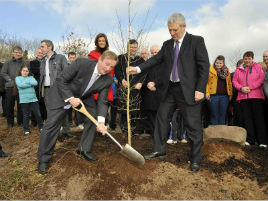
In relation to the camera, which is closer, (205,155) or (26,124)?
(205,155)

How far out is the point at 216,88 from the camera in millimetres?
5387

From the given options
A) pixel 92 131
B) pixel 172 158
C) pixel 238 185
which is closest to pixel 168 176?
pixel 172 158

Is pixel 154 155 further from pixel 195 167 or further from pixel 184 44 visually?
pixel 184 44

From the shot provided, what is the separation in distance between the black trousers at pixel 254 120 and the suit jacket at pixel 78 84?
322 centimetres

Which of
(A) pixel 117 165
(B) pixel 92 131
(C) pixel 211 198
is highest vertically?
(B) pixel 92 131

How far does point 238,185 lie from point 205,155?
89cm

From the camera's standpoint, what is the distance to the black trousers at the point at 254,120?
4.86m

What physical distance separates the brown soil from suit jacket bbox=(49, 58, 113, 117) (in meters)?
0.93

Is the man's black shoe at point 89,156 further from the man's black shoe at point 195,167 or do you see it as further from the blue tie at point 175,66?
the blue tie at point 175,66

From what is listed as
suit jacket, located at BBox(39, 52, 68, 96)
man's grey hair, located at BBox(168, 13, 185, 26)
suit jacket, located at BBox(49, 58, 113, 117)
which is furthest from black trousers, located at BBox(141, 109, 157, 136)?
man's grey hair, located at BBox(168, 13, 185, 26)

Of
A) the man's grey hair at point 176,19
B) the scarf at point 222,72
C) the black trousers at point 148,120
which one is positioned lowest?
the black trousers at point 148,120

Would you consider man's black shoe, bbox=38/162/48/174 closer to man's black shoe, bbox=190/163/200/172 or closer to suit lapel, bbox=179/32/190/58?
man's black shoe, bbox=190/163/200/172

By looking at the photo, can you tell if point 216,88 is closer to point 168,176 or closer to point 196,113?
point 196,113

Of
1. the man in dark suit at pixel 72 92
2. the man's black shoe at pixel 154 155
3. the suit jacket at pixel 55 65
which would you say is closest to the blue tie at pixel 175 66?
the man in dark suit at pixel 72 92
